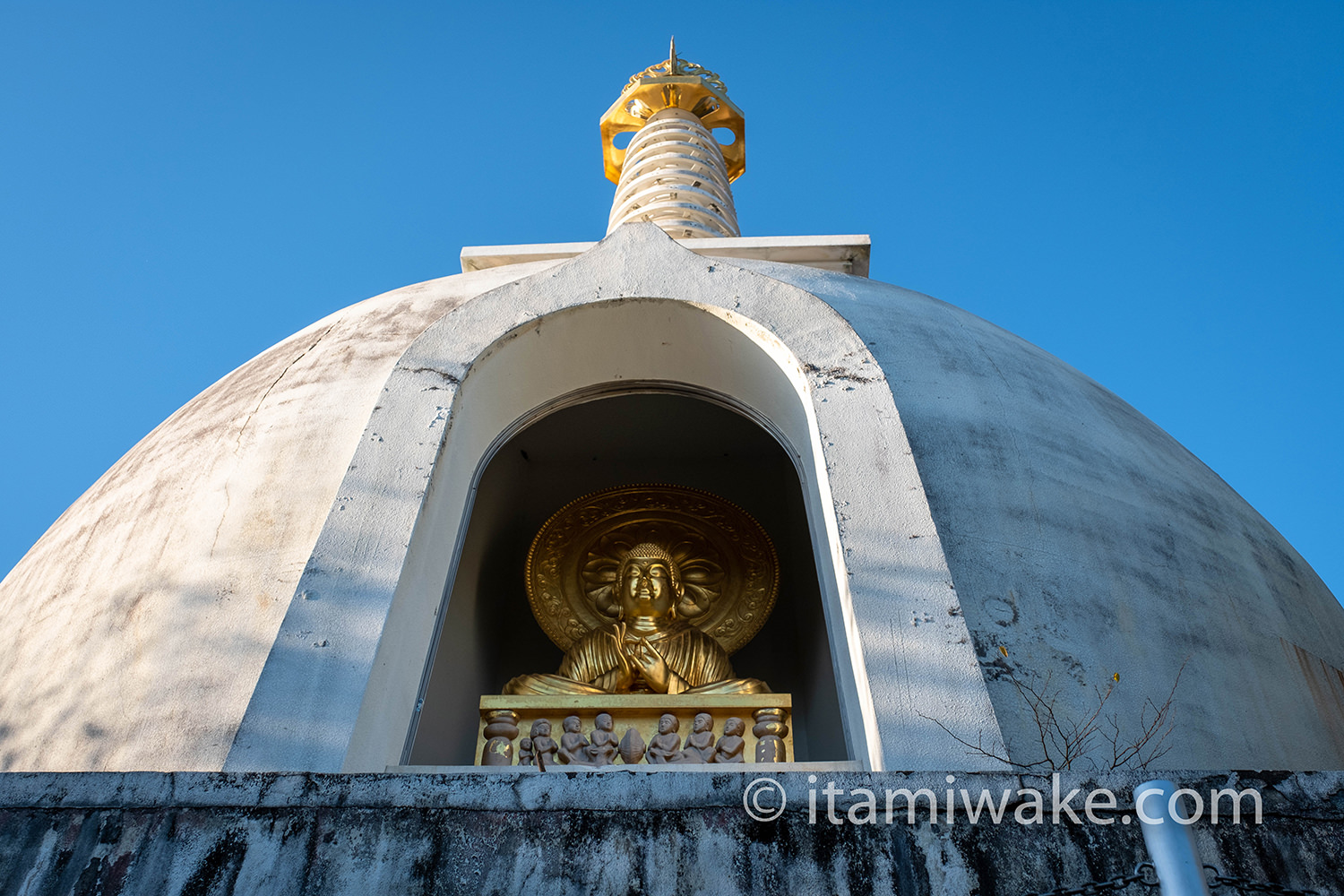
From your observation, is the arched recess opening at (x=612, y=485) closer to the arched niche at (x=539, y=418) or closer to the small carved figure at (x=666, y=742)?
the arched niche at (x=539, y=418)

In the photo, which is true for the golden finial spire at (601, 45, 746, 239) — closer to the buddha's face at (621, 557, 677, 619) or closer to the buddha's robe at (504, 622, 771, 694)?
the buddha's face at (621, 557, 677, 619)

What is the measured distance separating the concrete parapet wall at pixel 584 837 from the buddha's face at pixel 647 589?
135 inches

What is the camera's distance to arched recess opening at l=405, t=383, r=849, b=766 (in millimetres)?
5754

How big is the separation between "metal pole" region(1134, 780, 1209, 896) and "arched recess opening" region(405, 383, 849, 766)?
3.99m

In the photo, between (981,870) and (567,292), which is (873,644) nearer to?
(981,870)

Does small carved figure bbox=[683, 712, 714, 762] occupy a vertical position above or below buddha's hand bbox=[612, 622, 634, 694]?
below

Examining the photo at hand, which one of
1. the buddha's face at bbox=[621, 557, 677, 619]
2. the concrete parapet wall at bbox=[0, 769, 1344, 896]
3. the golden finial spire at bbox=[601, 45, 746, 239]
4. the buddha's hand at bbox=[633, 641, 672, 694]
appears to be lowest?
the concrete parapet wall at bbox=[0, 769, 1344, 896]

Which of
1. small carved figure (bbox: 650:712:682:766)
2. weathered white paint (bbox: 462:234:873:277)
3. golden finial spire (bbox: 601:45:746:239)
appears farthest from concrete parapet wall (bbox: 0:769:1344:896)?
golden finial spire (bbox: 601:45:746:239)

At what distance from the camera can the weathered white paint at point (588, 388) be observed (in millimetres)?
2822

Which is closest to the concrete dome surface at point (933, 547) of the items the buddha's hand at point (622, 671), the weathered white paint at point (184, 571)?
the weathered white paint at point (184, 571)

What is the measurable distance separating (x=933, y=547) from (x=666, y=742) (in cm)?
176

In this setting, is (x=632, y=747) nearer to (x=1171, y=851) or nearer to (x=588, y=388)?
(x=588, y=388)

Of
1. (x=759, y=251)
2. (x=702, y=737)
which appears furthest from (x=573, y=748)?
(x=759, y=251)

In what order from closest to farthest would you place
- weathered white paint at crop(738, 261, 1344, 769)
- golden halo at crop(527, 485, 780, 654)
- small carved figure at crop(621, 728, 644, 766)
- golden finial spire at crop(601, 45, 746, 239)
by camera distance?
weathered white paint at crop(738, 261, 1344, 769)
small carved figure at crop(621, 728, 644, 766)
golden halo at crop(527, 485, 780, 654)
golden finial spire at crop(601, 45, 746, 239)
